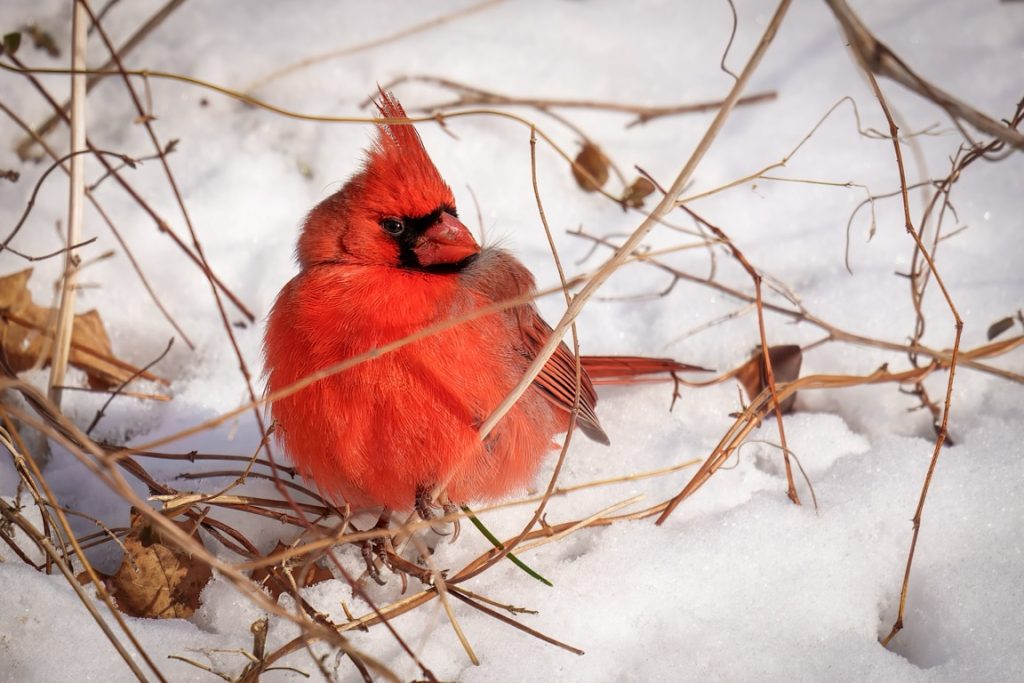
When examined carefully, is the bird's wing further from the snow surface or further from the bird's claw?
the bird's claw

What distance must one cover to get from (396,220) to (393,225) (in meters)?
0.01

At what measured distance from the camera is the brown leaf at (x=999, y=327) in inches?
104

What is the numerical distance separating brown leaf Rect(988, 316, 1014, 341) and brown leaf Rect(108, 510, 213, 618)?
7.46 ft

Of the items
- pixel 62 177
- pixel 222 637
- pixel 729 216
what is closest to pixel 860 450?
pixel 729 216

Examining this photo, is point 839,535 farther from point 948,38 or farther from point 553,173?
point 948,38

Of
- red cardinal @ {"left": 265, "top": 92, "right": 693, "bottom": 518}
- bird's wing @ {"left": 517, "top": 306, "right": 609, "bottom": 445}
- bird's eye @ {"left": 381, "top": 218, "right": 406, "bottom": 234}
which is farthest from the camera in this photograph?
bird's wing @ {"left": 517, "top": 306, "right": 609, "bottom": 445}

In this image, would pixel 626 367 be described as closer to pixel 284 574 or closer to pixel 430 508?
pixel 430 508

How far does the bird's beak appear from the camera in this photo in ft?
7.33

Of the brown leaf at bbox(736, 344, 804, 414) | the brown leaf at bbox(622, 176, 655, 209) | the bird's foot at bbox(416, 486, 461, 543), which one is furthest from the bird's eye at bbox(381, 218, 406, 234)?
the brown leaf at bbox(622, 176, 655, 209)

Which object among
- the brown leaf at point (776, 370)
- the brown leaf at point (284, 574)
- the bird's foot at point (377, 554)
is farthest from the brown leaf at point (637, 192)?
the brown leaf at point (284, 574)

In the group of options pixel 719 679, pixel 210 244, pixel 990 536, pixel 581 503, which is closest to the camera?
pixel 719 679

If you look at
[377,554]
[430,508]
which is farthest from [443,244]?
[377,554]

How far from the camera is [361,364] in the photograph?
1.96 metres

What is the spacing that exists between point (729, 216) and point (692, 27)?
1.11 m
